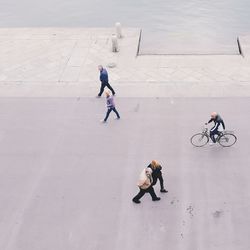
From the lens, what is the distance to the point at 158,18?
2447 cm

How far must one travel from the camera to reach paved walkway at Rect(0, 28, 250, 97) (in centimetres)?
1662

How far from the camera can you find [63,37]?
21.3 meters

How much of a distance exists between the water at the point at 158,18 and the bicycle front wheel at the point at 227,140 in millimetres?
8161

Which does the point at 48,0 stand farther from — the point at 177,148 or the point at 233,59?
the point at 177,148

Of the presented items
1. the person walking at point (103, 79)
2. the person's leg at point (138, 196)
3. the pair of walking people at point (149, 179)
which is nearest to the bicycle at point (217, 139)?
the pair of walking people at point (149, 179)

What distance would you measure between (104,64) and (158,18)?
7669 mm

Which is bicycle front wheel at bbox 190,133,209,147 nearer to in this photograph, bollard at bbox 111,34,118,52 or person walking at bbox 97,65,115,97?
person walking at bbox 97,65,115,97

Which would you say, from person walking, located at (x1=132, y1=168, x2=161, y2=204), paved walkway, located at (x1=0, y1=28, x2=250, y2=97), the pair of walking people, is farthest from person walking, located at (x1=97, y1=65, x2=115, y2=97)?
person walking, located at (x1=132, y1=168, x2=161, y2=204)

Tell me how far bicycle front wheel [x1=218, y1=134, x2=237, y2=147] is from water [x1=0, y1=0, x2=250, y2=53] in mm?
8161

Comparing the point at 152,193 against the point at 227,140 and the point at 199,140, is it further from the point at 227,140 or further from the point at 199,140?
the point at 227,140

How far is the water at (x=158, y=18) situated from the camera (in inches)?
838

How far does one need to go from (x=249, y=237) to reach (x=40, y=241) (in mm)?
5496

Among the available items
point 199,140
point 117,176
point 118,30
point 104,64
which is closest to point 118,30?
point 118,30

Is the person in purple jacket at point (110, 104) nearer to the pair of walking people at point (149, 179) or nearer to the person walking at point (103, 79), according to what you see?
the person walking at point (103, 79)
